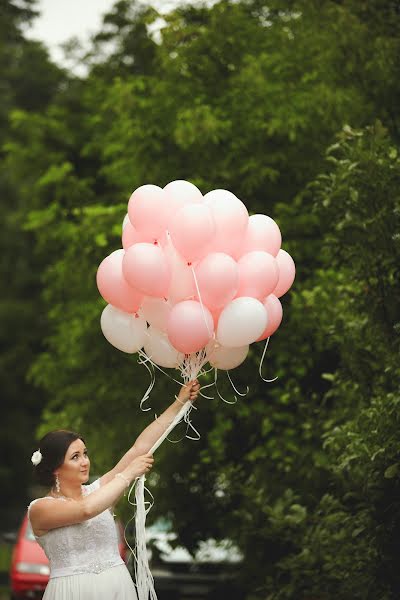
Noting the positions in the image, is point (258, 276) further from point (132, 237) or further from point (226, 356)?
point (132, 237)

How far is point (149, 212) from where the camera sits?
19.5 feet

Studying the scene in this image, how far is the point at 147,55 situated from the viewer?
58.0ft

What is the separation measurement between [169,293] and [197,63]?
7432mm

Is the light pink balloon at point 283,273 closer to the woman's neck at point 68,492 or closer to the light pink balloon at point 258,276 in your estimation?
the light pink balloon at point 258,276

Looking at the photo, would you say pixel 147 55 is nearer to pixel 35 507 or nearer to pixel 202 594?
pixel 202 594

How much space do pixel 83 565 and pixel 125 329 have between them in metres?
1.23

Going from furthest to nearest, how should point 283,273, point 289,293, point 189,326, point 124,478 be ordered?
point 289,293 < point 283,273 < point 189,326 < point 124,478

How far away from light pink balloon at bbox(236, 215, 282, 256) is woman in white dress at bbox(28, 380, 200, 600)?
80 cm

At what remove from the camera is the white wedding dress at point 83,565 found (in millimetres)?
5766

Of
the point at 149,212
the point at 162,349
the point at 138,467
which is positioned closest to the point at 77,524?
the point at 138,467

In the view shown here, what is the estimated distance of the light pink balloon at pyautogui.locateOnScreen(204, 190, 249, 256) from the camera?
599 centimetres

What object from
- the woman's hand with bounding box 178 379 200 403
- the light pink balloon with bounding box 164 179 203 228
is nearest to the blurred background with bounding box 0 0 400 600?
the woman's hand with bounding box 178 379 200 403

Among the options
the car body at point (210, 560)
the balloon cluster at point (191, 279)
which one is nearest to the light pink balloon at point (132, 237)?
the balloon cluster at point (191, 279)

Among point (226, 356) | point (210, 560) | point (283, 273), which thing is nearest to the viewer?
point (226, 356)
